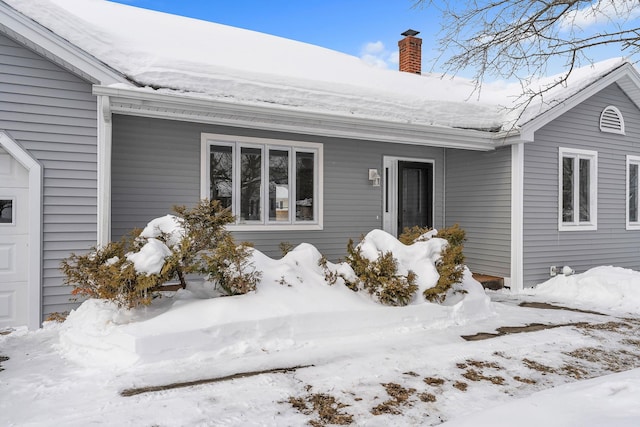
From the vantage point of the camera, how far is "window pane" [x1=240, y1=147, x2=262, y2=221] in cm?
718

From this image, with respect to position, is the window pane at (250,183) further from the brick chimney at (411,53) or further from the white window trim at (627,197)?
the white window trim at (627,197)

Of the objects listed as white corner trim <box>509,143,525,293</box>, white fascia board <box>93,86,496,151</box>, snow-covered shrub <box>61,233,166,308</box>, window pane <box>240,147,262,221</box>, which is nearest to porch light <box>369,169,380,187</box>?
Result: white fascia board <box>93,86,496,151</box>

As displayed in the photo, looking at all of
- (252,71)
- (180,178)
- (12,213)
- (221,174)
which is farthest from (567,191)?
(12,213)

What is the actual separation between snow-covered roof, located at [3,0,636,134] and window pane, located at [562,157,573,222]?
1.48 m

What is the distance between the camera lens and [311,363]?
13.3ft

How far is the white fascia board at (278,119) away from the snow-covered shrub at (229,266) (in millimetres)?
2080

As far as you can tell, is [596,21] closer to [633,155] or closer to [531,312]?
[531,312]

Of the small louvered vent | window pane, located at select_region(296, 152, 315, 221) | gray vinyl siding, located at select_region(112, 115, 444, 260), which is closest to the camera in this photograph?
gray vinyl siding, located at select_region(112, 115, 444, 260)

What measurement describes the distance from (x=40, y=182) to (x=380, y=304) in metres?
4.35

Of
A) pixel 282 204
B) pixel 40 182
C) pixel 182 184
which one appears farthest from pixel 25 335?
pixel 282 204

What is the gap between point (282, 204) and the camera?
24.7 feet

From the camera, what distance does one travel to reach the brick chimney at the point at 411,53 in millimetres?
11656

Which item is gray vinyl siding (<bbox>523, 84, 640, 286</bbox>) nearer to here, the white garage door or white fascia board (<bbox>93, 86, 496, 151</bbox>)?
white fascia board (<bbox>93, 86, 496, 151</bbox>)

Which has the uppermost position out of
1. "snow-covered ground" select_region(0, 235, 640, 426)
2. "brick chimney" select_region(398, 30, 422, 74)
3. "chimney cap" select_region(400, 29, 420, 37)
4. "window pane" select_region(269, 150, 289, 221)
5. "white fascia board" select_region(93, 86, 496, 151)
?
"chimney cap" select_region(400, 29, 420, 37)
